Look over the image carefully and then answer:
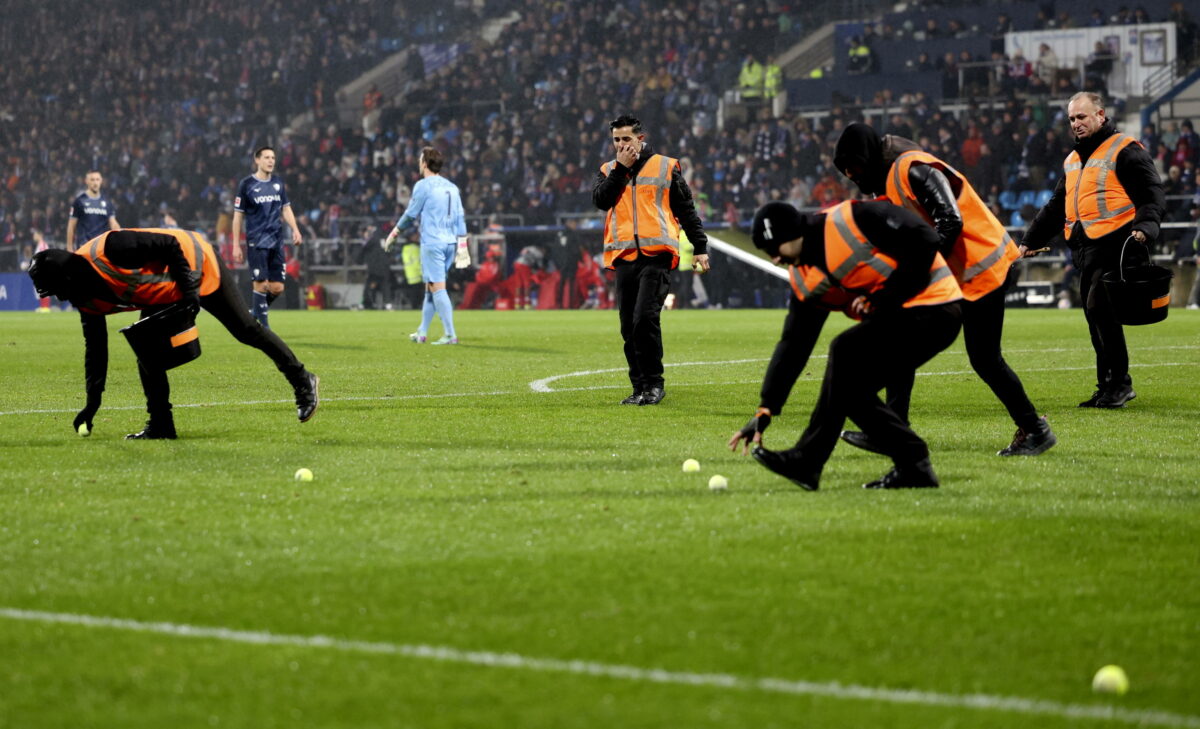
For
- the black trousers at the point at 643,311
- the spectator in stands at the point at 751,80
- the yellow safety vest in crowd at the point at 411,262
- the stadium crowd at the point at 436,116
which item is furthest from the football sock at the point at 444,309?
the spectator in stands at the point at 751,80

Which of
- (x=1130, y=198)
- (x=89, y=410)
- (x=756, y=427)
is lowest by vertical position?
(x=89, y=410)

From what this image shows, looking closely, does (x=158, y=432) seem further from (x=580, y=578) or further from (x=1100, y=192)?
(x=1100, y=192)

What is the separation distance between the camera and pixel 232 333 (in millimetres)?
8609

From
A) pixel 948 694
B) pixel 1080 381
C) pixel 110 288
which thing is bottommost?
pixel 1080 381

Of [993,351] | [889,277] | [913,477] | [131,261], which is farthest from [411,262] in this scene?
[889,277]

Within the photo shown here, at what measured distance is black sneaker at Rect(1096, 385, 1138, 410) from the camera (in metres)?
10.3

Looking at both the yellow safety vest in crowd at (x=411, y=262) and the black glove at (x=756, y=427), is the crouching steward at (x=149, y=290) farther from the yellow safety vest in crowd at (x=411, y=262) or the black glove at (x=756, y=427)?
the yellow safety vest in crowd at (x=411, y=262)

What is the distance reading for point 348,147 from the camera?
1674 inches

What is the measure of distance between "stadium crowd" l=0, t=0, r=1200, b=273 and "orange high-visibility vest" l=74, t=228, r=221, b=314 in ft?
77.1

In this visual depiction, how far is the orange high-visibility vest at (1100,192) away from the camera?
33.7ft

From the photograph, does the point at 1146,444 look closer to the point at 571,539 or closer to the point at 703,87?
the point at 571,539

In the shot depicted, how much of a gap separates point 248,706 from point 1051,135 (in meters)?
29.1

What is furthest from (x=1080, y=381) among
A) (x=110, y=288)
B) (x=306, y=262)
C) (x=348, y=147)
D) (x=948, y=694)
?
(x=348, y=147)

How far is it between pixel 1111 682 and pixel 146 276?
238 inches
